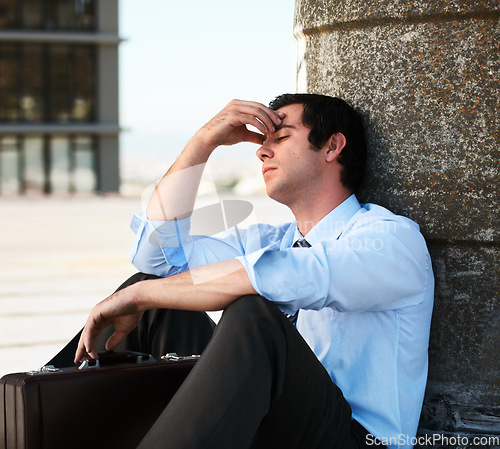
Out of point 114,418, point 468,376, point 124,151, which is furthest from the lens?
point 124,151

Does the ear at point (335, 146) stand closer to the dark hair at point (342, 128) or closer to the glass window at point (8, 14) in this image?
the dark hair at point (342, 128)

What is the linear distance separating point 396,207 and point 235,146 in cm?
70

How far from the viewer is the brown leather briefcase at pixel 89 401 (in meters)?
2.19

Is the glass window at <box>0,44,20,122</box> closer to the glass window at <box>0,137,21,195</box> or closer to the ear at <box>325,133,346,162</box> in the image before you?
the glass window at <box>0,137,21,195</box>

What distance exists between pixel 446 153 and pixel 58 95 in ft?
94.7

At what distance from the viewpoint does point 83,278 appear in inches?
323

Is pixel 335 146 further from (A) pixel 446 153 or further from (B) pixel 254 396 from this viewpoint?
(B) pixel 254 396

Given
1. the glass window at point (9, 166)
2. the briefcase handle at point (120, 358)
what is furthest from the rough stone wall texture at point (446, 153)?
the glass window at point (9, 166)

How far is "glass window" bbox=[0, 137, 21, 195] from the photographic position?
1191 inches

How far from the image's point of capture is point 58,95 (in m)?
29.7

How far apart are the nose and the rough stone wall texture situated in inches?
13.7

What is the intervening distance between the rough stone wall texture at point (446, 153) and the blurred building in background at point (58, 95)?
28.4 metres

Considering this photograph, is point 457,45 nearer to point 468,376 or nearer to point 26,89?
point 468,376

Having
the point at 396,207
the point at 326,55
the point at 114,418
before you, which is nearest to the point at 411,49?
the point at 326,55
